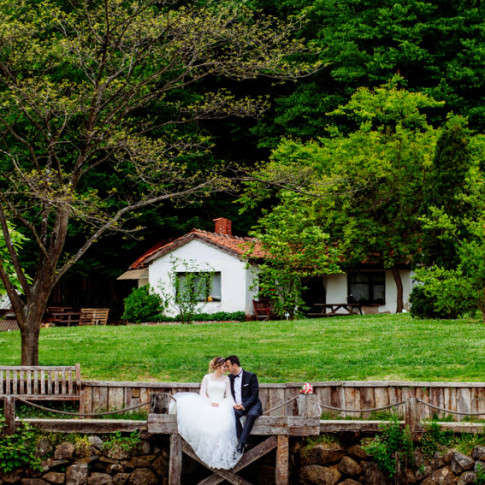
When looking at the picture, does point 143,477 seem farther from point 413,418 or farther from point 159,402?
point 413,418

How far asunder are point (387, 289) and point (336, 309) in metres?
3.33

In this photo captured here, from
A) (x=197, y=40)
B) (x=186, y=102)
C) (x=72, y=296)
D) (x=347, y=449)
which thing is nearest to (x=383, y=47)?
(x=186, y=102)

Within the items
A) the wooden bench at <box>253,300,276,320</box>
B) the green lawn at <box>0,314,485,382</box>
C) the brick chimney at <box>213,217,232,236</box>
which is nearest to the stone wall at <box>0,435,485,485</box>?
the green lawn at <box>0,314,485,382</box>

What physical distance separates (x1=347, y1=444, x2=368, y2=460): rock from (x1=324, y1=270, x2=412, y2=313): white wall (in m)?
23.0

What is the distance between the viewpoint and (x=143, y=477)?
1310 cm

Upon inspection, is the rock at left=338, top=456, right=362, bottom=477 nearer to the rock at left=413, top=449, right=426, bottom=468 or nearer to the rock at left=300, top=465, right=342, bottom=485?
the rock at left=300, top=465, right=342, bottom=485

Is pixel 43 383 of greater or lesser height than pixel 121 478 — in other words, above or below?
above

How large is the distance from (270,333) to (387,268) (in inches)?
A: 521

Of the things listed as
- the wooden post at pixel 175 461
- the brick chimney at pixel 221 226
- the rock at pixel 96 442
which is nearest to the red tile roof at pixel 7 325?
the brick chimney at pixel 221 226

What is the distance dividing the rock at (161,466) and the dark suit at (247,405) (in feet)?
5.46

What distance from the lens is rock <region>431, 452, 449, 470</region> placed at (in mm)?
12461

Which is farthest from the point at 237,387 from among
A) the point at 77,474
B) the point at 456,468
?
the point at 456,468

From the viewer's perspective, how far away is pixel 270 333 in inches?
914

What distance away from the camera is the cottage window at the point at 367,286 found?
3666 centimetres
